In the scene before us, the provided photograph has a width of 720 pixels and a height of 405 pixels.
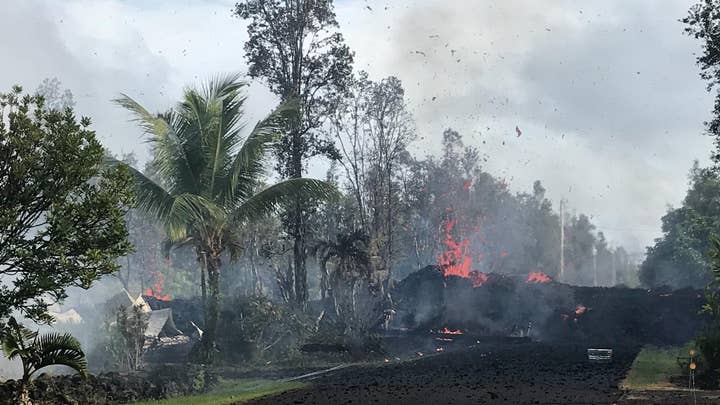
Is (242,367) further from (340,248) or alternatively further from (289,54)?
(289,54)

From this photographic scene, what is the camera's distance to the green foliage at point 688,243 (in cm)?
5779

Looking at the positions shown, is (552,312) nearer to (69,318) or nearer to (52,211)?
(69,318)

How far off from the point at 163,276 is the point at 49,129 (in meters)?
75.5

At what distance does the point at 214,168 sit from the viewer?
26297 millimetres

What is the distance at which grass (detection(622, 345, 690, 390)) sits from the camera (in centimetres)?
1942

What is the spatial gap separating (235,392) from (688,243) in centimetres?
5051

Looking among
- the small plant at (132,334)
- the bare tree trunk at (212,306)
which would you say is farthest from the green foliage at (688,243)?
the small plant at (132,334)

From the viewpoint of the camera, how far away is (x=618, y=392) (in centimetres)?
1758

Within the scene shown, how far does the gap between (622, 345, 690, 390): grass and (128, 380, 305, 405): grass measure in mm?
8675

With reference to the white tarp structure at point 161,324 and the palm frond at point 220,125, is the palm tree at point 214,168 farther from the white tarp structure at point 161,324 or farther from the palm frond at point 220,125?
the white tarp structure at point 161,324

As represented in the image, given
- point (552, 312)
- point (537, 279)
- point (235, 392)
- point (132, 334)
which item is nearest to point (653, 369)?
point (235, 392)

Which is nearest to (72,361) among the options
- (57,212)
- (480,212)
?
(57,212)

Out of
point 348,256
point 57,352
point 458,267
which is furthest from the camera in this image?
point 458,267

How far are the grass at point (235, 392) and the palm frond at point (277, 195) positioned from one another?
594 centimetres
